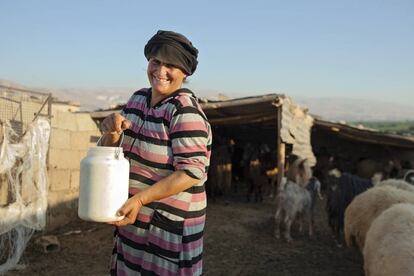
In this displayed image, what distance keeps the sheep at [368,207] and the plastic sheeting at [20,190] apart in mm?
4691

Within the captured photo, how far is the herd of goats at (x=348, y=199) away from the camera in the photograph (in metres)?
3.62

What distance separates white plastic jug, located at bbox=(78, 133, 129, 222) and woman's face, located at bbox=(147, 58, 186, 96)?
1.33 feet

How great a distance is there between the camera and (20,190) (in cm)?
585

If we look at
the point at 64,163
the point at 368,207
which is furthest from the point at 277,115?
the point at 64,163

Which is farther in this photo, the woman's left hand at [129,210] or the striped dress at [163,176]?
the striped dress at [163,176]

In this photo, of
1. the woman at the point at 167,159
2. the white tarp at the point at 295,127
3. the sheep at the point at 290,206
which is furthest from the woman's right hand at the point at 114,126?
the white tarp at the point at 295,127

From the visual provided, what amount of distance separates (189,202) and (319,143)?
56.9ft

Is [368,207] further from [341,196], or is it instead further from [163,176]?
[163,176]

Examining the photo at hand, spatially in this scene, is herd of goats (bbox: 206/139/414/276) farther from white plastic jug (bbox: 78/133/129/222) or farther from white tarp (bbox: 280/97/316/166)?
white plastic jug (bbox: 78/133/129/222)

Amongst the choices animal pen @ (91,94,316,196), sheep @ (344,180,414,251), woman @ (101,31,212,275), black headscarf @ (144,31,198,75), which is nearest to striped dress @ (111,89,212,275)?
woman @ (101,31,212,275)

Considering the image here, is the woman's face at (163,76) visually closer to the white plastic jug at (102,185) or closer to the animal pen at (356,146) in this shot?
the white plastic jug at (102,185)

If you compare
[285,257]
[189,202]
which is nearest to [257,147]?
[285,257]

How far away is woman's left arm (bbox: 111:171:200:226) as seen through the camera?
1.78 meters

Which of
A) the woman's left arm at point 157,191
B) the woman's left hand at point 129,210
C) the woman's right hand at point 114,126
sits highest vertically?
the woman's right hand at point 114,126
